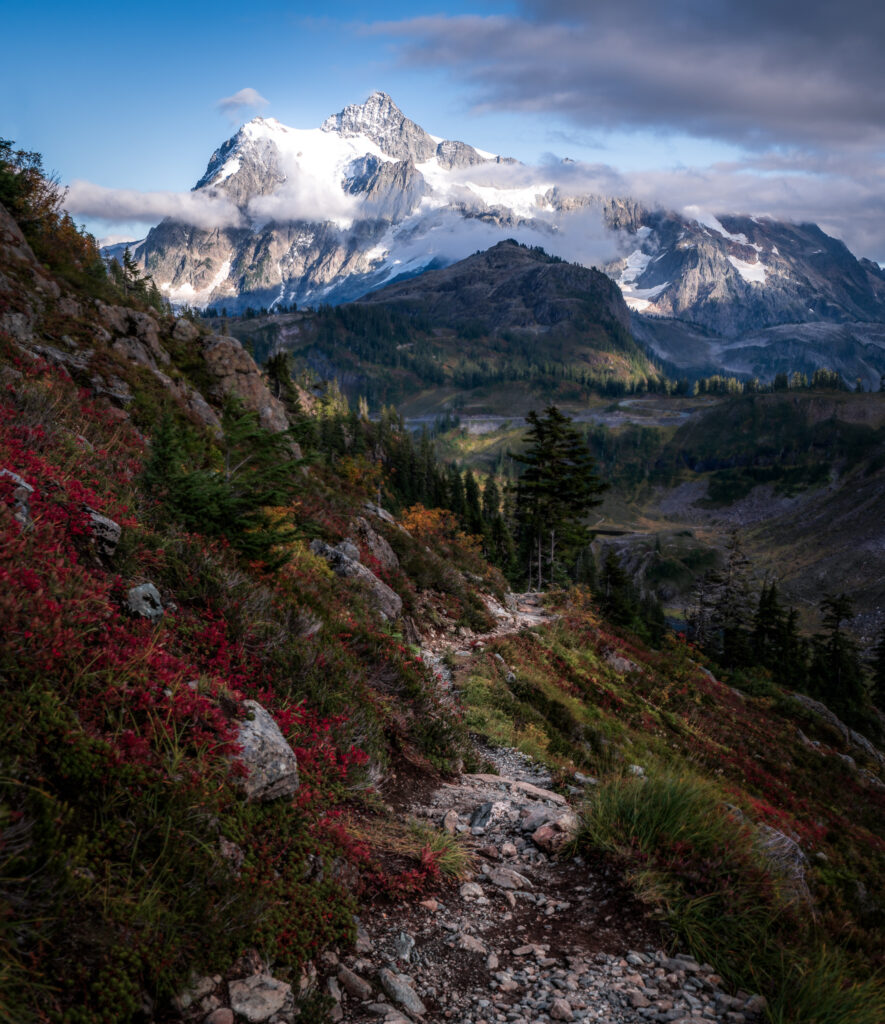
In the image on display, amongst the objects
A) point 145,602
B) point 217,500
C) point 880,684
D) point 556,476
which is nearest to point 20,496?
point 145,602

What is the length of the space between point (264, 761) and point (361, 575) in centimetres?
1070

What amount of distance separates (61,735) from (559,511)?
3790 centimetres

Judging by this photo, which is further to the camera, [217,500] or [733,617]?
[733,617]

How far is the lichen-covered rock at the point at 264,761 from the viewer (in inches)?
193

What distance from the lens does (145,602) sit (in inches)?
235

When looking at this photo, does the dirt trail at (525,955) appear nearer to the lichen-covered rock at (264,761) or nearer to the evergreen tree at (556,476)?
the lichen-covered rock at (264,761)

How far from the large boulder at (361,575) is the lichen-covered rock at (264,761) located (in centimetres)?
928

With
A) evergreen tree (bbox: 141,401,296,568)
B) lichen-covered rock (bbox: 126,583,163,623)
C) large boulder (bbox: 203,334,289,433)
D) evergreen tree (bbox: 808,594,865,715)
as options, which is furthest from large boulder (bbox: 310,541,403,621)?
evergreen tree (bbox: 808,594,865,715)

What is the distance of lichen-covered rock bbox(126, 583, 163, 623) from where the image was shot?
5.83 meters

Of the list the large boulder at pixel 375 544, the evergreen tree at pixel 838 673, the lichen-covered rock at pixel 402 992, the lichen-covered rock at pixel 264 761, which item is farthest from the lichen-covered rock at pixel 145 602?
the evergreen tree at pixel 838 673

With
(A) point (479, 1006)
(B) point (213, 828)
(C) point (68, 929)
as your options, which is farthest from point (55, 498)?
(A) point (479, 1006)

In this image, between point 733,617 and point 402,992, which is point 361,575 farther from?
point 733,617

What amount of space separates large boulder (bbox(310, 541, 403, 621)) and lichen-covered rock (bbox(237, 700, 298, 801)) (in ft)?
30.4

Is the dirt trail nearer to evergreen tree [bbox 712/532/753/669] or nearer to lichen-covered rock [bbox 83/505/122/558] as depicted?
lichen-covered rock [bbox 83/505/122/558]
